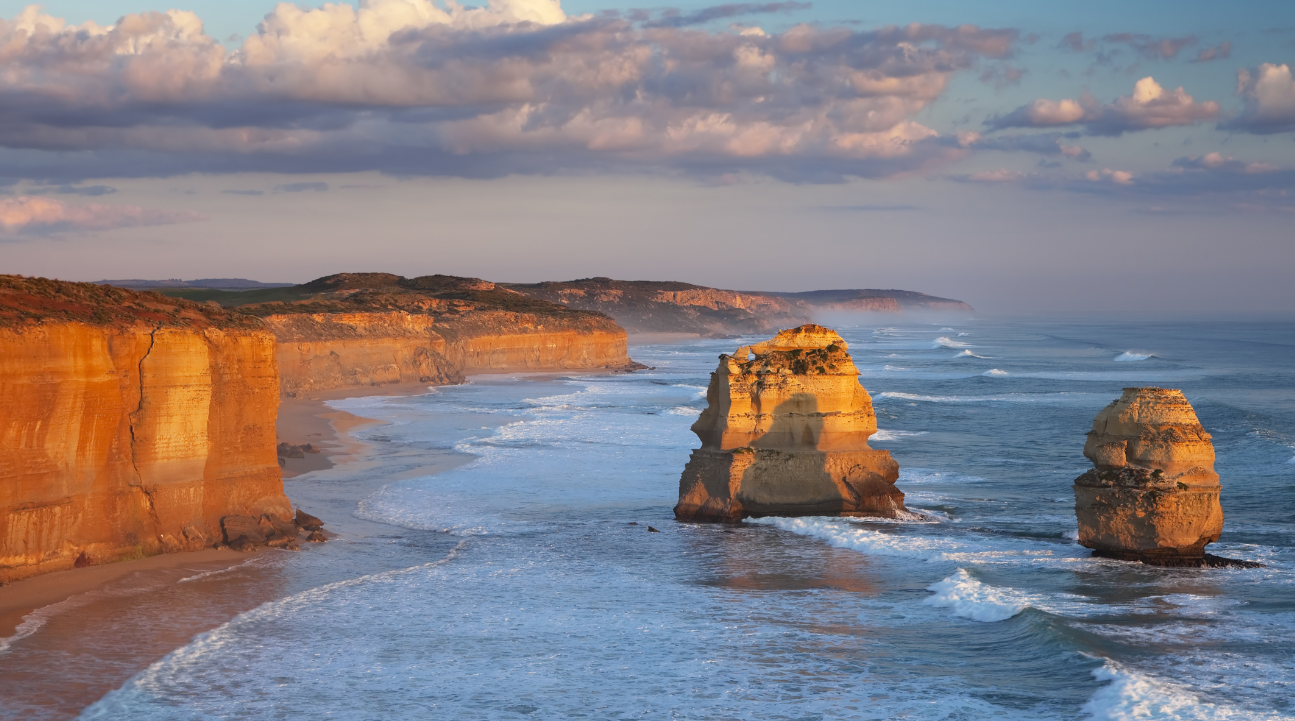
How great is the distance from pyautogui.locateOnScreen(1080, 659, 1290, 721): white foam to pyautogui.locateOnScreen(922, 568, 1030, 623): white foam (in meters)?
3.09

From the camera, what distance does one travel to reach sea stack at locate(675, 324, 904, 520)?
24.9 meters

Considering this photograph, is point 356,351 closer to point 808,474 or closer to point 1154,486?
point 808,474

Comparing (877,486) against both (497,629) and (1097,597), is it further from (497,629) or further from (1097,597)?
(497,629)

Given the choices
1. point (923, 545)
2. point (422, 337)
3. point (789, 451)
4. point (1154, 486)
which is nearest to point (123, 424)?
point (789, 451)

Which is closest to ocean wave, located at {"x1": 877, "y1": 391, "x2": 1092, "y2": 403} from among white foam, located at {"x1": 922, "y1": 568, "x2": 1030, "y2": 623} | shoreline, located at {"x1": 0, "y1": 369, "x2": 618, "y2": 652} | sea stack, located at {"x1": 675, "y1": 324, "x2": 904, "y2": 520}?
shoreline, located at {"x1": 0, "y1": 369, "x2": 618, "y2": 652}

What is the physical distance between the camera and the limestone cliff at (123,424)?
18.3 meters

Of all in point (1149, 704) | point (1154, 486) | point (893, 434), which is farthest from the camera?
point (893, 434)

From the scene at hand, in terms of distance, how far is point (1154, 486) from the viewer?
19953 mm

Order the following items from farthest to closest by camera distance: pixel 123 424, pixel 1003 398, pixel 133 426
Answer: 1. pixel 1003 398
2. pixel 133 426
3. pixel 123 424

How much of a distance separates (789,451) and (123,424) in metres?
13.4


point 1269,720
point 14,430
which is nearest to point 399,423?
point 14,430

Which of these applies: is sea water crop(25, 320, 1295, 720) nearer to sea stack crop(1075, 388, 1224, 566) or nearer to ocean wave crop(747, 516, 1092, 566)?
ocean wave crop(747, 516, 1092, 566)

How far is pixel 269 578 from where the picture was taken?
768 inches

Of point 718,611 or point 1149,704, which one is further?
point 718,611
